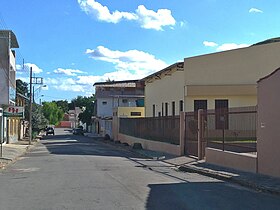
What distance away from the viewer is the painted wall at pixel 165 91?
131 feet

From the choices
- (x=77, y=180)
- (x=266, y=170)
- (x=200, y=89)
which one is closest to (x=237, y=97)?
(x=200, y=89)

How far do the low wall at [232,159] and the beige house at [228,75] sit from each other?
16127 millimetres

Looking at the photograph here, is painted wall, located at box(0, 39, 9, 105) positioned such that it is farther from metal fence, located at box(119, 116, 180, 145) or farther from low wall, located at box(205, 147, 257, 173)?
low wall, located at box(205, 147, 257, 173)

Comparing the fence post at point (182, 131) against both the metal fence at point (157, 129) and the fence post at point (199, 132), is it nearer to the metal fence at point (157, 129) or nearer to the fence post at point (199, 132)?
the metal fence at point (157, 129)

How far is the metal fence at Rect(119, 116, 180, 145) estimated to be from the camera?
1112 inches

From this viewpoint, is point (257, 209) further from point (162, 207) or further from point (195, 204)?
point (162, 207)

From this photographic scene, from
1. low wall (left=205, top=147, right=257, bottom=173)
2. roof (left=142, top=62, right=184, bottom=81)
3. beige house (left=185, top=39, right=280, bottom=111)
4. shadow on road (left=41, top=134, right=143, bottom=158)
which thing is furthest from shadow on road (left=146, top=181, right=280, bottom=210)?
roof (left=142, top=62, right=184, bottom=81)

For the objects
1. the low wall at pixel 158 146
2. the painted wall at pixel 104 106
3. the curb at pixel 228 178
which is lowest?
the curb at pixel 228 178

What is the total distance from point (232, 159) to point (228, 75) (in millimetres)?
19645

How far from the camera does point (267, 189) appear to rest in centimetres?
1289

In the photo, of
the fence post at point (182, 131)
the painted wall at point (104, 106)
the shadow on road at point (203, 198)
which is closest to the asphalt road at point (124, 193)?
the shadow on road at point (203, 198)

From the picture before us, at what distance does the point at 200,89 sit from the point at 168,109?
7.42 meters

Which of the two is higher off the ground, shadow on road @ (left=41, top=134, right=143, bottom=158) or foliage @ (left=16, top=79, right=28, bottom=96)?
foliage @ (left=16, top=79, right=28, bottom=96)

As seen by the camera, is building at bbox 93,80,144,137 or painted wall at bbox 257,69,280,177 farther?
building at bbox 93,80,144,137
